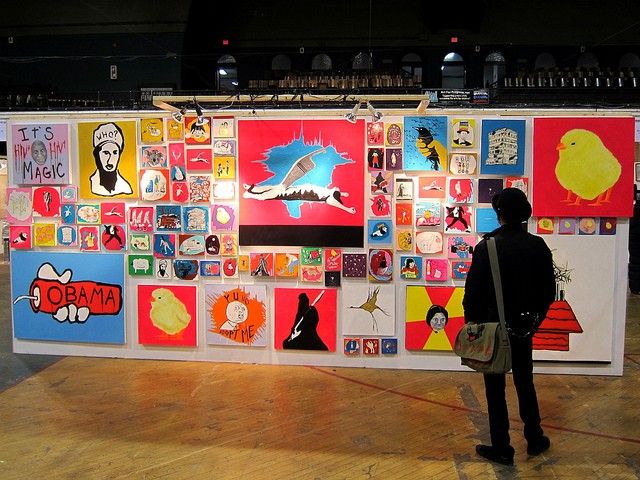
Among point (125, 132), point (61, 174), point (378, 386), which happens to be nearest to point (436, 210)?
point (378, 386)

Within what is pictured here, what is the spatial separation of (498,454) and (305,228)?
100 inches

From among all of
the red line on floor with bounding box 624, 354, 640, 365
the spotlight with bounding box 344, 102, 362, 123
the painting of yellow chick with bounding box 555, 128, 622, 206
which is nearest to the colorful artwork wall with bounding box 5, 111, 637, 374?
the painting of yellow chick with bounding box 555, 128, 622, 206

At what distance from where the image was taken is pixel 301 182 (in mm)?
4922

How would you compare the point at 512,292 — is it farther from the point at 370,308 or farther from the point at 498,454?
the point at 370,308

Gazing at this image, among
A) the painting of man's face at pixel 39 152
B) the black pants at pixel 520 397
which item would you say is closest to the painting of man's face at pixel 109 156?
the painting of man's face at pixel 39 152

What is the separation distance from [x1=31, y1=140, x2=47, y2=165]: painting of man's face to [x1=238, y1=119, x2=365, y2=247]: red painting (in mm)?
1986

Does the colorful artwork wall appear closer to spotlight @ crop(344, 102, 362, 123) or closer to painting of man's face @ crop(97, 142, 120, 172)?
painting of man's face @ crop(97, 142, 120, 172)

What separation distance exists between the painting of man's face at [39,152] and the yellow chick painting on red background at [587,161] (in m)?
4.69

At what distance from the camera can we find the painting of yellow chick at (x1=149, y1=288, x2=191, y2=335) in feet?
16.8

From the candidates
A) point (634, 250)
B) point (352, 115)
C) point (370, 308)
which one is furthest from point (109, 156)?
point (634, 250)

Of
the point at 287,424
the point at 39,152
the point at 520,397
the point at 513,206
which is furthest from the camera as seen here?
the point at 39,152

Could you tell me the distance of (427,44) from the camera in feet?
50.8

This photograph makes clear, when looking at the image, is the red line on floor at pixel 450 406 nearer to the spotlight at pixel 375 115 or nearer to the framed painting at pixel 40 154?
the spotlight at pixel 375 115

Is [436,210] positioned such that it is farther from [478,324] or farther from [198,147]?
[198,147]
